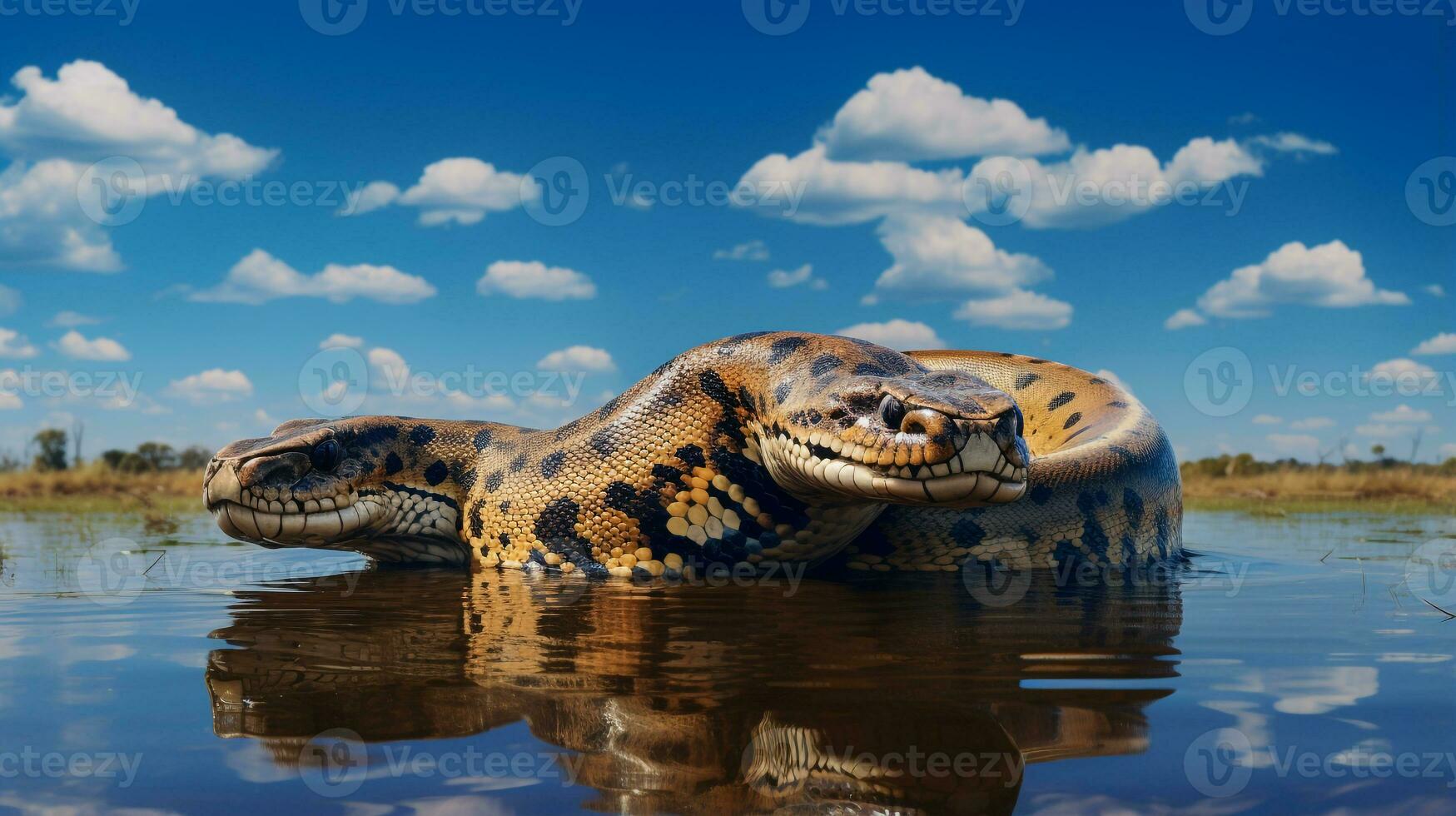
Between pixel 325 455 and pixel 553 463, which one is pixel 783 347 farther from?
pixel 325 455

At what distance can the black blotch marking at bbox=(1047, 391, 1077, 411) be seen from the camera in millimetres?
10953

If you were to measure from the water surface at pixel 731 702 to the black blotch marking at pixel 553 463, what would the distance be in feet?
4.75

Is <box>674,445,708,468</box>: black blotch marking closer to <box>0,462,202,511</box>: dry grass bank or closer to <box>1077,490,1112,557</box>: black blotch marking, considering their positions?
<box>1077,490,1112,557</box>: black blotch marking

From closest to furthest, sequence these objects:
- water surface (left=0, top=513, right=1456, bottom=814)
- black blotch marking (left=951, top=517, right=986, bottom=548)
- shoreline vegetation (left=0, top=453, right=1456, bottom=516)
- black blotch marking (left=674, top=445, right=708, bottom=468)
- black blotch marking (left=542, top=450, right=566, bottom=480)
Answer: water surface (left=0, top=513, right=1456, bottom=814), black blotch marking (left=674, top=445, right=708, bottom=468), black blotch marking (left=951, top=517, right=986, bottom=548), black blotch marking (left=542, top=450, right=566, bottom=480), shoreline vegetation (left=0, top=453, right=1456, bottom=516)

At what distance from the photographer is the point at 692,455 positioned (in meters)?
7.14

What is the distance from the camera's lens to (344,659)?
4.19 meters

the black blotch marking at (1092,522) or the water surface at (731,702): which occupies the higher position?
the black blotch marking at (1092,522)

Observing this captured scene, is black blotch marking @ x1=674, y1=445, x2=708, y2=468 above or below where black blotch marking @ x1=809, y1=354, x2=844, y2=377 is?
below

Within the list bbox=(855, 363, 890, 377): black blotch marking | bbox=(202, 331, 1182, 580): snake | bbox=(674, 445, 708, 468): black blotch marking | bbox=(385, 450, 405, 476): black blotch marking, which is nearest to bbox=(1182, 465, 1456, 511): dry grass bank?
bbox=(202, 331, 1182, 580): snake

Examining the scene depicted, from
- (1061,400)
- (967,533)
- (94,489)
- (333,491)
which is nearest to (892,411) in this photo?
(967,533)

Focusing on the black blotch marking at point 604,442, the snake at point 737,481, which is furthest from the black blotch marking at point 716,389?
the black blotch marking at point 604,442

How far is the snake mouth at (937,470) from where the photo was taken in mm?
5570

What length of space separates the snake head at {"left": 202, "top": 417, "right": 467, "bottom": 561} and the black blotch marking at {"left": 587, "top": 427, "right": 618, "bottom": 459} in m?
1.72

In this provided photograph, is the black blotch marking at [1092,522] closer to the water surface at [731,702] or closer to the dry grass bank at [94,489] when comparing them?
the water surface at [731,702]
